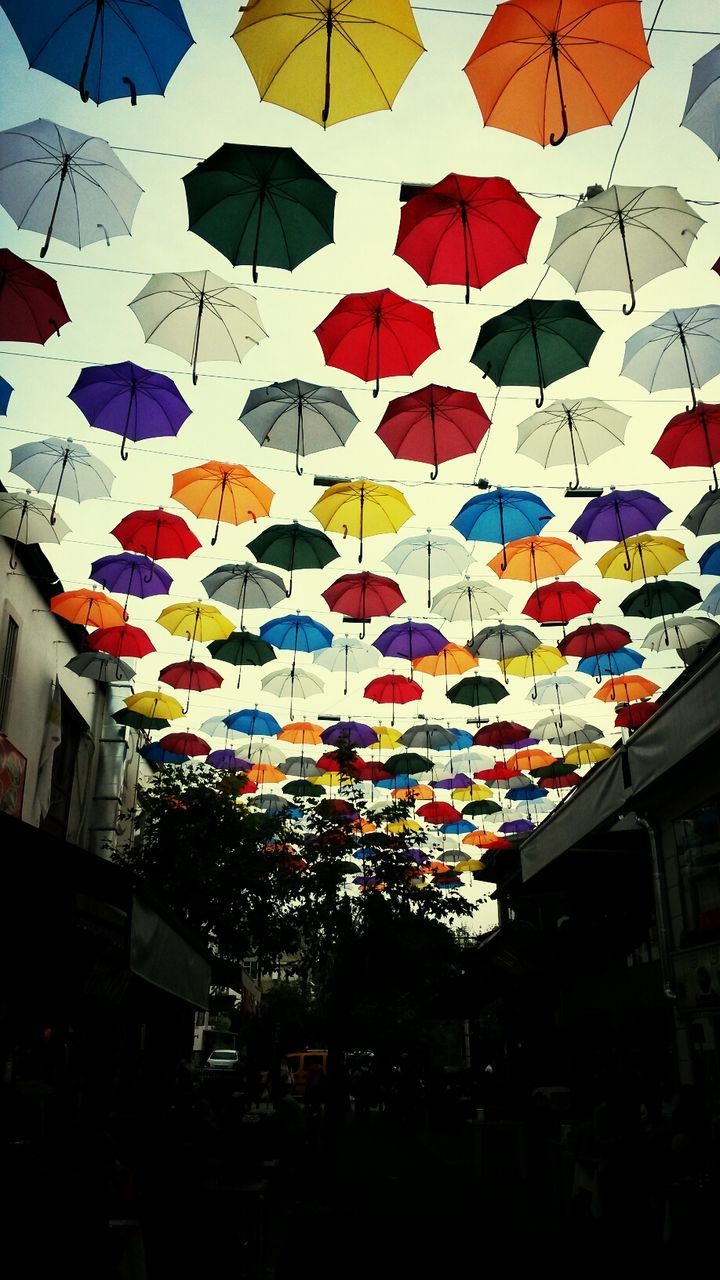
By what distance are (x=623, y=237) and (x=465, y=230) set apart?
4.58 ft

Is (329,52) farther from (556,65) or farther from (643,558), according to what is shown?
(643,558)

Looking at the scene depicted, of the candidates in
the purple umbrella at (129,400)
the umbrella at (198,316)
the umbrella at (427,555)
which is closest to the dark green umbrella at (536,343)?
the umbrella at (198,316)

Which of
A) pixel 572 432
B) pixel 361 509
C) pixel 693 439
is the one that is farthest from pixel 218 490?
pixel 693 439

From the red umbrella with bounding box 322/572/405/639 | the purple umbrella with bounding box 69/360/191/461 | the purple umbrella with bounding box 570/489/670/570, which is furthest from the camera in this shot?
the red umbrella with bounding box 322/572/405/639

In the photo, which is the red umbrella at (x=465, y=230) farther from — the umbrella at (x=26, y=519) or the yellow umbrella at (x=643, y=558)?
the umbrella at (x=26, y=519)

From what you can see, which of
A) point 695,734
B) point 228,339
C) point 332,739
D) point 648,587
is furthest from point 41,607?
point 695,734

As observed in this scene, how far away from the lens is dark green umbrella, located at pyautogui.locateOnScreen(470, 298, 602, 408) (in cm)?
903

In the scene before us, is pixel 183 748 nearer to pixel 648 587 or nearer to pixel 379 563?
pixel 379 563

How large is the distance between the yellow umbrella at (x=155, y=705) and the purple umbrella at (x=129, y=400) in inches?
328

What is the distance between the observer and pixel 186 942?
7.40 metres

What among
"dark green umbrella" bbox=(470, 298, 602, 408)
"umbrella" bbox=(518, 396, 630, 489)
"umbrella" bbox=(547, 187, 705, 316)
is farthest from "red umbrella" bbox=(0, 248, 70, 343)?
"umbrella" bbox=(518, 396, 630, 489)

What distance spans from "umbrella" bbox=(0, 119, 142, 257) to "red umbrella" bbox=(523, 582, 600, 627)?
8.22 metres

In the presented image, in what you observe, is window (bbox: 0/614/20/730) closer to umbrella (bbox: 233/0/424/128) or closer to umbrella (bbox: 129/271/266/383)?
umbrella (bbox: 129/271/266/383)

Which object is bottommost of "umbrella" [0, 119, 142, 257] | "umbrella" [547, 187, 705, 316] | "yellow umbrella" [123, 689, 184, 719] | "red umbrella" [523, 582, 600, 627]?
"yellow umbrella" [123, 689, 184, 719]
